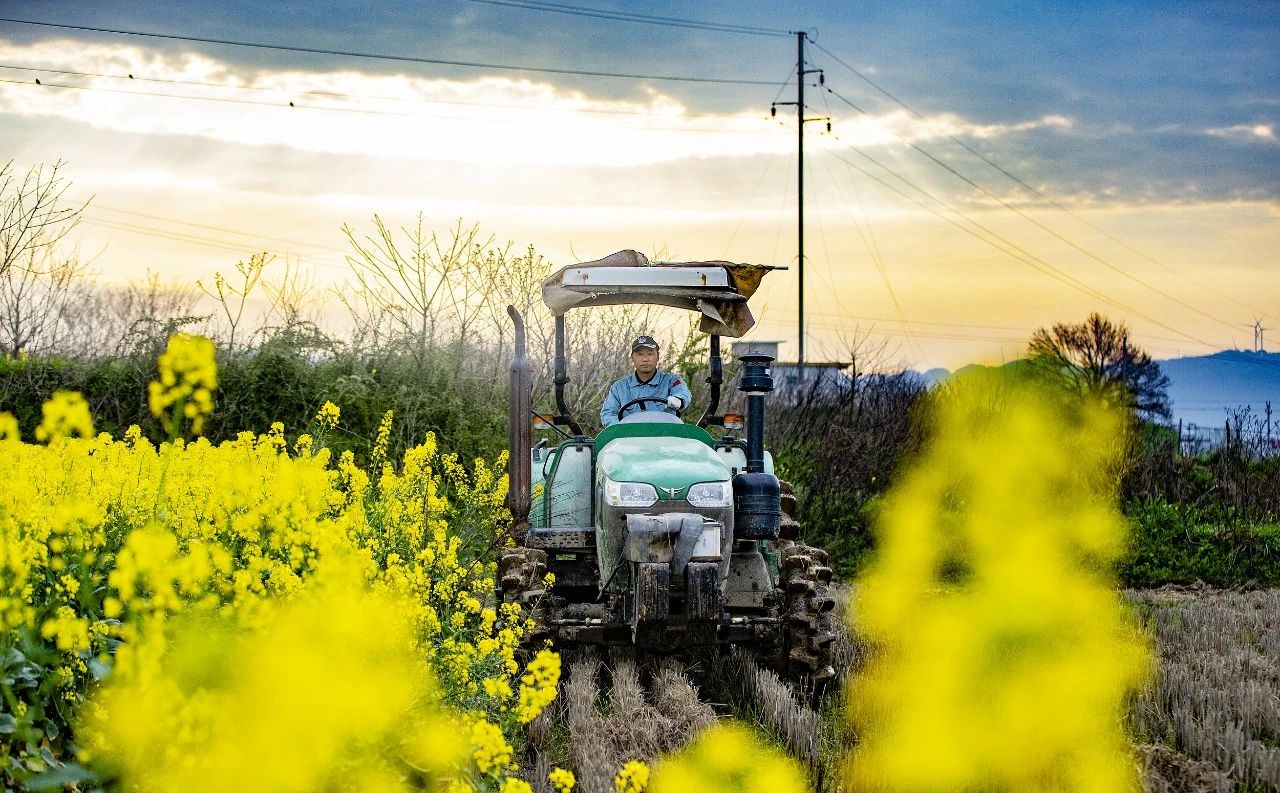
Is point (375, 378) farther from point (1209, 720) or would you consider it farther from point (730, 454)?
point (1209, 720)

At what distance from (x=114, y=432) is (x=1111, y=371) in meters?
19.7

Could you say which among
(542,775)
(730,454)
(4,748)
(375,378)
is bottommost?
(542,775)

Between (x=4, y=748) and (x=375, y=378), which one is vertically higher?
(x=375, y=378)

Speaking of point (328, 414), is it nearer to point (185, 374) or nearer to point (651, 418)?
point (651, 418)

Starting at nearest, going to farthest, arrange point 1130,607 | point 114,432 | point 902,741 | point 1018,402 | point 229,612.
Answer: point 229,612
point 902,741
point 1130,607
point 114,432
point 1018,402

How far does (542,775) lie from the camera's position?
534 cm

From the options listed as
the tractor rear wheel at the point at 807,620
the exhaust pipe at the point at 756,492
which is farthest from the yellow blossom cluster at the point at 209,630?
the tractor rear wheel at the point at 807,620

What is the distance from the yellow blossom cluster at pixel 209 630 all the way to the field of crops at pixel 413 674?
1cm

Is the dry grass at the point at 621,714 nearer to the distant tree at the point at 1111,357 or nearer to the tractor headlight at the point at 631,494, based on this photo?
the tractor headlight at the point at 631,494

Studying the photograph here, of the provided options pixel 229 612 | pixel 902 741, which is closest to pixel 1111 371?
pixel 902 741

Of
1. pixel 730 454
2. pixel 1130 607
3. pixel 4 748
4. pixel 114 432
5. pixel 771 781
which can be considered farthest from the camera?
pixel 114 432

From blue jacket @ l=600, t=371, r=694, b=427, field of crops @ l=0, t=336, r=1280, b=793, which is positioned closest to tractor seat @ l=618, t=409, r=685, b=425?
blue jacket @ l=600, t=371, r=694, b=427

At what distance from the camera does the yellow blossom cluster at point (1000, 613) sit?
5.61 meters

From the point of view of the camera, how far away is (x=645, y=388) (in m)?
7.72
